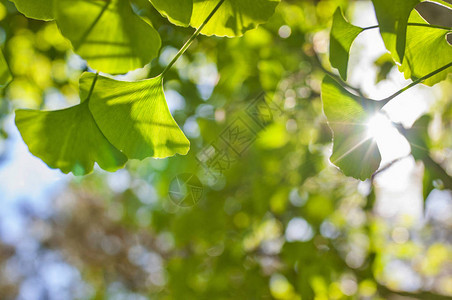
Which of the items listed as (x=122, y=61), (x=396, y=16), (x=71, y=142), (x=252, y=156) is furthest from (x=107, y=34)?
(x=252, y=156)

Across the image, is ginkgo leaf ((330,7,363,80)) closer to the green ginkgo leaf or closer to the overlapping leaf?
the overlapping leaf

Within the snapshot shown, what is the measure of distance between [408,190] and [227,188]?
6.64ft

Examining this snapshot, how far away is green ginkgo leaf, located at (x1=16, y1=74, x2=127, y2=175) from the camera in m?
0.43

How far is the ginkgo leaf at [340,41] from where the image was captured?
37cm

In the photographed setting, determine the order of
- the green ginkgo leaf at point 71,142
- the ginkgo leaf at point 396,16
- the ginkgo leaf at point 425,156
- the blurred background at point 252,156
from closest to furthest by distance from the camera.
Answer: the ginkgo leaf at point 396,16 < the green ginkgo leaf at point 71,142 < the ginkgo leaf at point 425,156 < the blurred background at point 252,156

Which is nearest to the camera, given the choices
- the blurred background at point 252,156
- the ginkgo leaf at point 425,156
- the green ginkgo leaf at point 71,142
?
the green ginkgo leaf at point 71,142

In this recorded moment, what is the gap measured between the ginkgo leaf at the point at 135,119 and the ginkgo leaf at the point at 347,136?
148 mm

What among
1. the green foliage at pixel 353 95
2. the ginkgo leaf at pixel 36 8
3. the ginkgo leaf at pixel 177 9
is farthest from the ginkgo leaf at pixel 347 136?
the ginkgo leaf at pixel 36 8

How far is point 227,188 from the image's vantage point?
131 centimetres

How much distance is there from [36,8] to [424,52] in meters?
0.37

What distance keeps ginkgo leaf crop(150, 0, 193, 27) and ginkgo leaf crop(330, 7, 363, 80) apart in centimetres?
14

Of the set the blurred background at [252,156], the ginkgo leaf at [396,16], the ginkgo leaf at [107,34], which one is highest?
the ginkgo leaf at [396,16]

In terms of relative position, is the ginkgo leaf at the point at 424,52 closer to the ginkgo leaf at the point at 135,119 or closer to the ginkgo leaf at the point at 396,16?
the ginkgo leaf at the point at 396,16

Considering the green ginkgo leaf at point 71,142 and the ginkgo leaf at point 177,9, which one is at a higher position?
the ginkgo leaf at point 177,9
